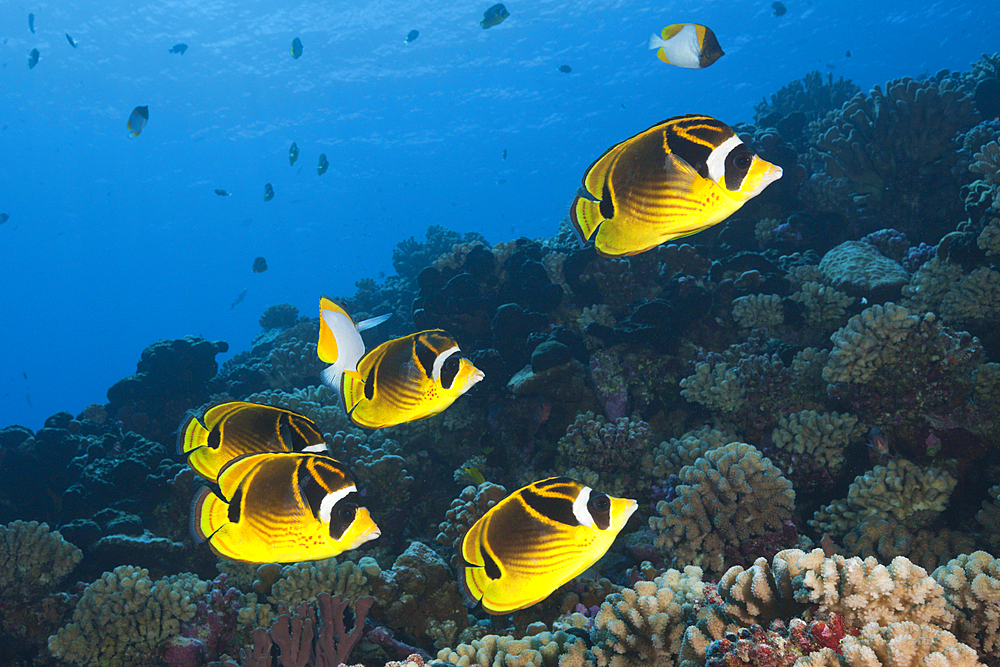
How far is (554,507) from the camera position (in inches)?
65.2

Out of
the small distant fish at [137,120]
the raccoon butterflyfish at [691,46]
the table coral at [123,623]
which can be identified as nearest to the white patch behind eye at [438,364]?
the raccoon butterflyfish at [691,46]

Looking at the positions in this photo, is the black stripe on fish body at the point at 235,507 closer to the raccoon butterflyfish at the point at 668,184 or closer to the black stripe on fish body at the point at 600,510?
the black stripe on fish body at the point at 600,510

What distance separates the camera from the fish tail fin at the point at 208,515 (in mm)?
1668

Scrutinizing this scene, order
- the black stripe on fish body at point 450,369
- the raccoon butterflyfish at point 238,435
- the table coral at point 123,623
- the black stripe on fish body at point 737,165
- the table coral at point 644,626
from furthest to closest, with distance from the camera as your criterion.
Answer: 1. the table coral at point 123,623
2. the table coral at point 644,626
3. the raccoon butterflyfish at point 238,435
4. the black stripe on fish body at point 450,369
5. the black stripe on fish body at point 737,165

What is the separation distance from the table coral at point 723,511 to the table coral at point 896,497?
72 centimetres

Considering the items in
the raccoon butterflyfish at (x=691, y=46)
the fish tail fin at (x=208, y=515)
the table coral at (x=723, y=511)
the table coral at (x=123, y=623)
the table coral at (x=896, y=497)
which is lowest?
the table coral at (x=896, y=497)

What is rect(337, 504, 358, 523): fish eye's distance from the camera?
5.31ft

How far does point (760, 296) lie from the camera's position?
6.82 m

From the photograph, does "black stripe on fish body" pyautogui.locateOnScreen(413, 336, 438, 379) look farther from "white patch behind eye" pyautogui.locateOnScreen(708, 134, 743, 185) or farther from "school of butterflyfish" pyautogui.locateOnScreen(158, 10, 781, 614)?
"white patch behind eye" pyautogui.locateOnScreen(708, 134, 743, 185)

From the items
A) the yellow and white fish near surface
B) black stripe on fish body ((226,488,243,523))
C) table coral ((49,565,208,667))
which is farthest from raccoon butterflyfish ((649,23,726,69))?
table coral ((49,565,208,667))

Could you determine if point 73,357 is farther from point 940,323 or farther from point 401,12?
point 940,323

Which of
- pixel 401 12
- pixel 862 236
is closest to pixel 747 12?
pixel 401 12

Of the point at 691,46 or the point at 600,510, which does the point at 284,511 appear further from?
the point at 691,46

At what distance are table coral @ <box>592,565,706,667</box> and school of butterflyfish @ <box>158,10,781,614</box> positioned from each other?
1.29 m
